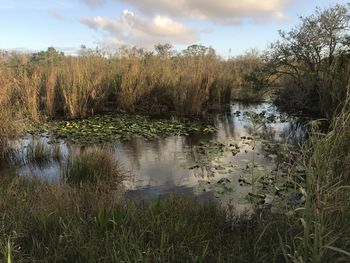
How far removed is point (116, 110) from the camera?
1240 cm

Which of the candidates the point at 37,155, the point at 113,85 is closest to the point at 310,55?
the point at 113,85

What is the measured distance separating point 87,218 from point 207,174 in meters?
2.92

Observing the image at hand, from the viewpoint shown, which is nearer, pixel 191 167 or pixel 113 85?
pixel 191 167

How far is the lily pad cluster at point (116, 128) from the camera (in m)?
8.80

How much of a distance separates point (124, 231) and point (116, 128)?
6348 mm

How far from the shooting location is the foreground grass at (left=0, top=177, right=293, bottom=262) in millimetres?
3205

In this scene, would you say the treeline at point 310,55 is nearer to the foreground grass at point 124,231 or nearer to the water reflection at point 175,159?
the water reflection at point 175,159

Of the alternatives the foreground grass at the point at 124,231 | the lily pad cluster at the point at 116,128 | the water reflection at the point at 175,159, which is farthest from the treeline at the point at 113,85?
the foreground grass at the point at 124,231

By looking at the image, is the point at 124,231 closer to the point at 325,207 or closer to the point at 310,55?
the point at 325,207

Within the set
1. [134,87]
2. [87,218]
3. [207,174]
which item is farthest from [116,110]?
[87,218]

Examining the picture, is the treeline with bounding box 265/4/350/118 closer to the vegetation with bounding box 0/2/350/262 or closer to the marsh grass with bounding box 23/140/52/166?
the vegetation with bounding box 0/2/350/262

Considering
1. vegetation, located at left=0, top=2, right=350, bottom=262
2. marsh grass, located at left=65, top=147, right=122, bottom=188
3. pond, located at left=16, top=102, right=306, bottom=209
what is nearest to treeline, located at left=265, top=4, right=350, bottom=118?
vegetation, located at left=0, top=2, right=350, bottom=262

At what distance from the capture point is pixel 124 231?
3.47 m

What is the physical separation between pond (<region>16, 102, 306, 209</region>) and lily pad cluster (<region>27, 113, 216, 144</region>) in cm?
32
